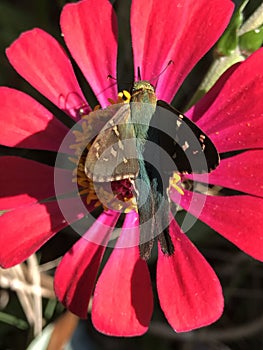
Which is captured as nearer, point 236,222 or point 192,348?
point 236,222

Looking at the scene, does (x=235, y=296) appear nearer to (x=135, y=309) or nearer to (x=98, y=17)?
(x=135, y=309)

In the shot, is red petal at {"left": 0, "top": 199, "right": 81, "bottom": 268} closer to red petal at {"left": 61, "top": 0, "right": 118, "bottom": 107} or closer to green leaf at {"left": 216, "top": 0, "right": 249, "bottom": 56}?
red petal at {"left": 61, "top": 0, "right": 118, "bottom": 107}

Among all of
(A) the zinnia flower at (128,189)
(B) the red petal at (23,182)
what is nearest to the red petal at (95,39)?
(A) the zinnia flower at (128,189)

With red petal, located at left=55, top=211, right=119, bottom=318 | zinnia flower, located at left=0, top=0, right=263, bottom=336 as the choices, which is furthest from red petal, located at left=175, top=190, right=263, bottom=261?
red petal, located at left=55, top=211, right=119, bottom=318

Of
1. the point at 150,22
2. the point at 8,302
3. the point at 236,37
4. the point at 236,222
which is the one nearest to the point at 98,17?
the point at 150,22

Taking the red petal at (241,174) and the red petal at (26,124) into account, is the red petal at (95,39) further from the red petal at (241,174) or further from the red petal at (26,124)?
the red petal at (241,174)

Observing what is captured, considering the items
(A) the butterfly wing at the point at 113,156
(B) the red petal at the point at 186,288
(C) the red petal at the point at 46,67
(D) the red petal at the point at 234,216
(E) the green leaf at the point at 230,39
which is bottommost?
(B) the red petal at the point at 186,288
